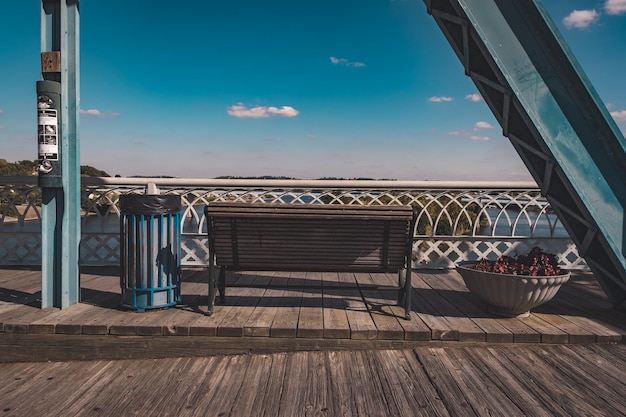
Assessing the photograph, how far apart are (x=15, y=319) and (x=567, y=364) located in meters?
4.44

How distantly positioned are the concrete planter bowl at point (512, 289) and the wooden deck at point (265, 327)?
0.40ft

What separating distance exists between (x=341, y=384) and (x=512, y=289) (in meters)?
1.76

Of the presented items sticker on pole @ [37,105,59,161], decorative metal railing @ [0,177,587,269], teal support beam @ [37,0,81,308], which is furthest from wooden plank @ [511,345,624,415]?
sticker on pole @ [37,105,59,161]

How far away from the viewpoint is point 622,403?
94.3 inches

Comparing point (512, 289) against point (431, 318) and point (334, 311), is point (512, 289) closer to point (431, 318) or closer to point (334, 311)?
point (431, 318)

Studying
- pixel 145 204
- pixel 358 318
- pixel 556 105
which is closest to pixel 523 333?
pixel 358 318

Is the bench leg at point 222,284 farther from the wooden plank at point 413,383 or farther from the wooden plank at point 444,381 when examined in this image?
the wooden plank at point 444,381

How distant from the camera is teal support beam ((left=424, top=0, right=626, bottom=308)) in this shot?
3156 millimetres

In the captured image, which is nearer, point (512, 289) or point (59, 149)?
point (512, 289)

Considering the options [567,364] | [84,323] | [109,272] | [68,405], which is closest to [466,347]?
[567,364]

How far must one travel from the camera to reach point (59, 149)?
3.45 metres

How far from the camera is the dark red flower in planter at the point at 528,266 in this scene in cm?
338

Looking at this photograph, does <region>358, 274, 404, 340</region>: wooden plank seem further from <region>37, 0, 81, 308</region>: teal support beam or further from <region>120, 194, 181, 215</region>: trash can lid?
<region>37, 0, 81, 308</region>: teal support beam

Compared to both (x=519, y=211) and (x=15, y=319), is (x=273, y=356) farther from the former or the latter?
(x=519, y=211)
